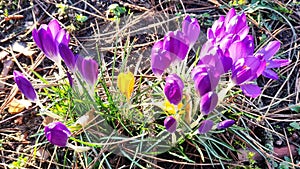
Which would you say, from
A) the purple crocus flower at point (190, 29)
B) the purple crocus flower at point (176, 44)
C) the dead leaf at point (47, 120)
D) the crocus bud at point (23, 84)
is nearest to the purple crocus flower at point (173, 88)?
the purple crocus flower at point (176, 44)

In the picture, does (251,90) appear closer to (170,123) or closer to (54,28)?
(170,123)

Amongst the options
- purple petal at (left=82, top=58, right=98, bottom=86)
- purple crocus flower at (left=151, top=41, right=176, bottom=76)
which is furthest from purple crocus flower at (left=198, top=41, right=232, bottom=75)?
purple petal at (left=82, top=58, right=98, bottom=86)

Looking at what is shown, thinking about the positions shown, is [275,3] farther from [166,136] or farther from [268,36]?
[166,136]

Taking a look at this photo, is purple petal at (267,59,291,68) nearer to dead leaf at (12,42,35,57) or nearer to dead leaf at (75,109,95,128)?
dead leaf at (75,109,95,128)

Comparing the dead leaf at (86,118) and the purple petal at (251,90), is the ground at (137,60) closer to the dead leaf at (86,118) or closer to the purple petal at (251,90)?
the dead leaf at (86,118)

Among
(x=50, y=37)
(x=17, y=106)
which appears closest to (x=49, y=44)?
(x=50, y=37)

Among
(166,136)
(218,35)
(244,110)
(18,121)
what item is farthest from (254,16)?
(18,121)
